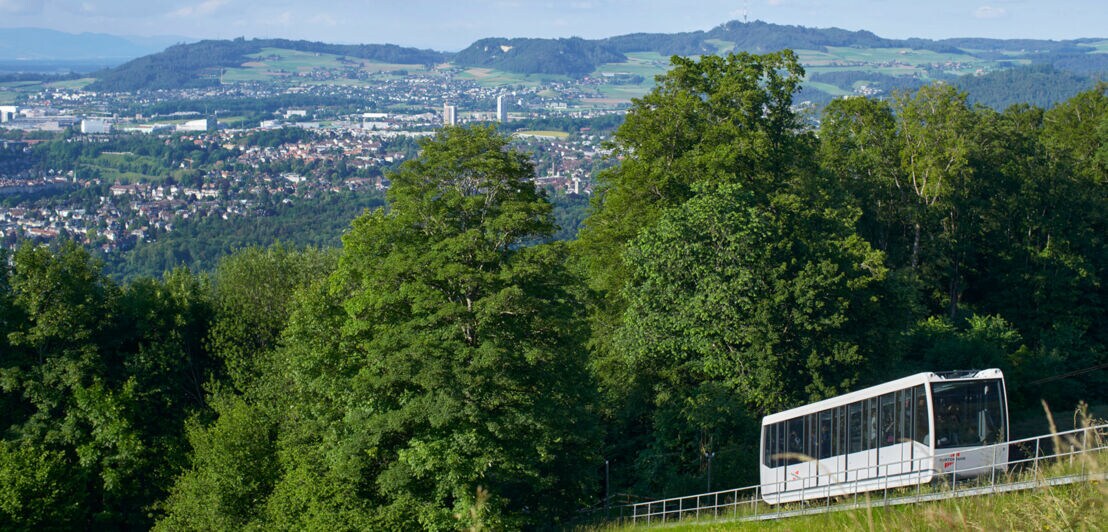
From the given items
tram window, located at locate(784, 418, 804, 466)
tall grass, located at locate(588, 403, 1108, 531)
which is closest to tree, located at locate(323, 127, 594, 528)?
tram window, located at locate(784, 418, 804, 466)

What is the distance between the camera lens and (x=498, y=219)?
799 inches

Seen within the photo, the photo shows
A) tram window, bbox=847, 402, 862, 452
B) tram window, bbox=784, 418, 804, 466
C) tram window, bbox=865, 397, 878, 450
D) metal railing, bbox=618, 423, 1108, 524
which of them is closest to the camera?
metal railing, bbox=618, 423, 1108, 524

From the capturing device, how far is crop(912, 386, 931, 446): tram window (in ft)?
52.6

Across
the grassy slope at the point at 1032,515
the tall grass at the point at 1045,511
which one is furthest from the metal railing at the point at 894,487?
the grassy slope at the point at 1032,515

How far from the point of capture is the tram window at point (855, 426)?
17.6 meters

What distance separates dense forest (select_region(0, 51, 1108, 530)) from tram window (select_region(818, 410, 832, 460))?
4391 millimetres

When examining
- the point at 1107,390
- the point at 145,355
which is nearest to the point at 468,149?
the point at 145,355

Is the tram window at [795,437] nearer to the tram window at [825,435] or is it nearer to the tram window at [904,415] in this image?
the tram window at [825,435]

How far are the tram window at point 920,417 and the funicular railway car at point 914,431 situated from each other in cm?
2

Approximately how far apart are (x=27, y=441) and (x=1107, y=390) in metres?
37.7

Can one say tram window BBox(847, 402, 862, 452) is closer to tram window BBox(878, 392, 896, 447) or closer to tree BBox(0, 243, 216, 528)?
tram window BBox(878, 392, 896, 447)

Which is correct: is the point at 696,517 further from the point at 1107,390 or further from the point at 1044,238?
the point at 1044,238

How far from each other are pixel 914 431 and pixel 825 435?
2.32 meters

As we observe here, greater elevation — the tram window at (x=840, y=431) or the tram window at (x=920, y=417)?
the tram window at (x=920, y=417)
